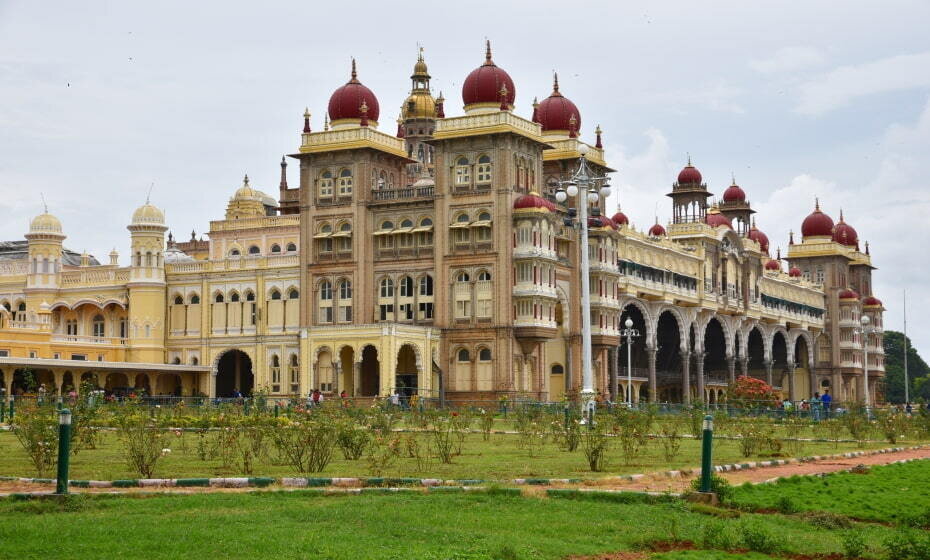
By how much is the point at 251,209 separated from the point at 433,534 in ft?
274

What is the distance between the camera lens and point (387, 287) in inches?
2842

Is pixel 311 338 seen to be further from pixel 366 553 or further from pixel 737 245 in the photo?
pixel 366 553

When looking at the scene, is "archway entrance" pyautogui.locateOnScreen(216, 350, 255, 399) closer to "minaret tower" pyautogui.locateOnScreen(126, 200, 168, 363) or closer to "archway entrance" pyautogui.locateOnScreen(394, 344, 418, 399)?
"minaret tower" pyautogui.locateOnScreen(126, 200, 168, 363)

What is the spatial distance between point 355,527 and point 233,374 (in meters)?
66.2

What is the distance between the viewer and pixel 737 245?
98.2 meters

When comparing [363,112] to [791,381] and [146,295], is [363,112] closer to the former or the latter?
[146,295]

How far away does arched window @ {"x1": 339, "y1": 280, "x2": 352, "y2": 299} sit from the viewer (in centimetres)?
7306

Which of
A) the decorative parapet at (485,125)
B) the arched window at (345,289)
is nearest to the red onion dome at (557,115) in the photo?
the decorative parapet at (485,125)

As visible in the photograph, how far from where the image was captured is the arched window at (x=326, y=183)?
74000 mm

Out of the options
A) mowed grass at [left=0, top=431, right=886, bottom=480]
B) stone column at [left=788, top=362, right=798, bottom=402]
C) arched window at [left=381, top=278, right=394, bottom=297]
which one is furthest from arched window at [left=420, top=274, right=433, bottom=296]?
stone column at [left=788, top=362, right=798, bottom=402]

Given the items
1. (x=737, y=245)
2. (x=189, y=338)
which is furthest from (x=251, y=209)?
(x=737, y=245)

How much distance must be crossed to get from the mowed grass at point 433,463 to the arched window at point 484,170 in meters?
36.2

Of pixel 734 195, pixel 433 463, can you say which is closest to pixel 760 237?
pixel 734 195

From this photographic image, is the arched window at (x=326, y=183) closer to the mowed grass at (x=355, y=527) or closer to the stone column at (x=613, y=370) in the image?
the stone column at (x=613, y=370)
